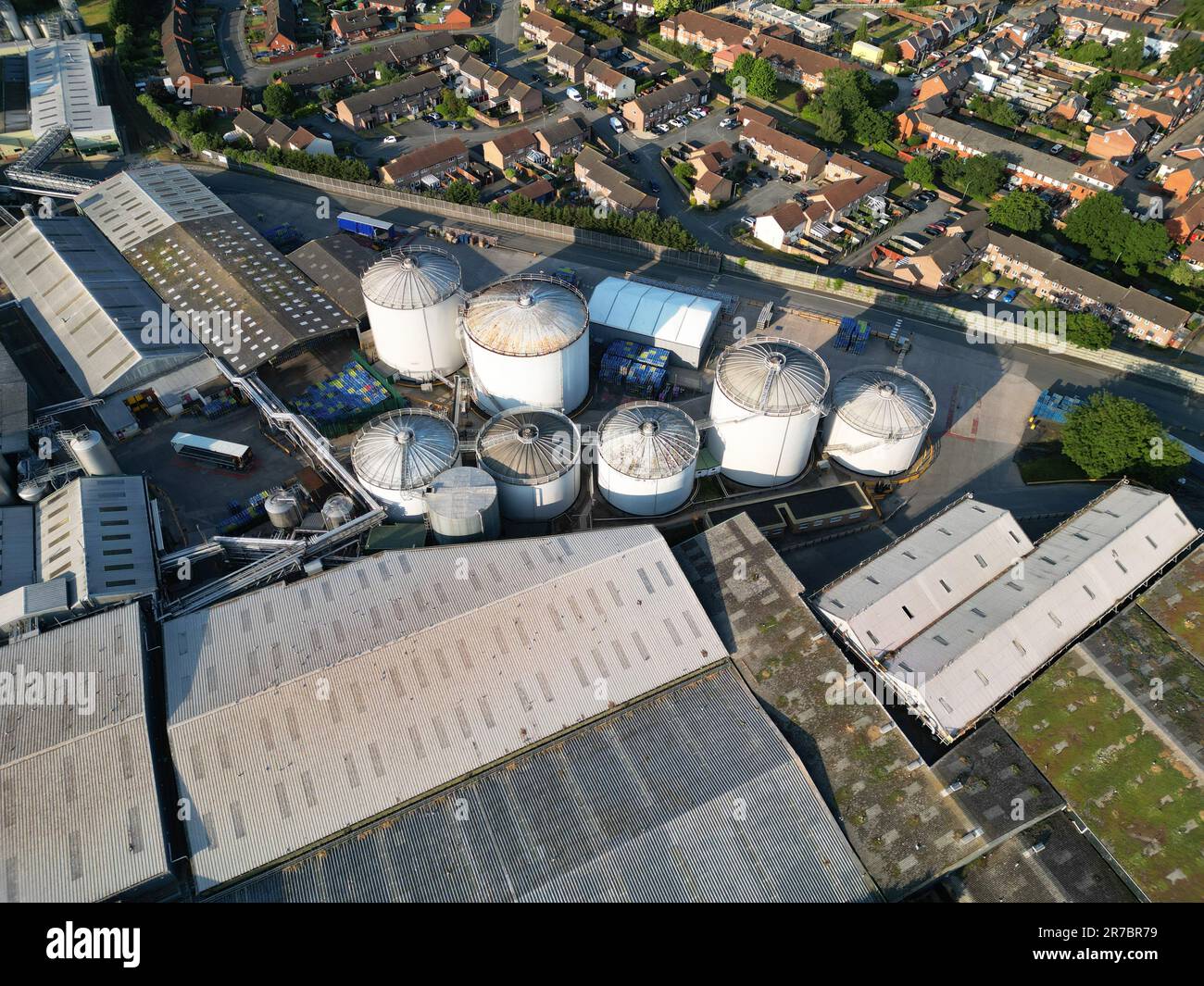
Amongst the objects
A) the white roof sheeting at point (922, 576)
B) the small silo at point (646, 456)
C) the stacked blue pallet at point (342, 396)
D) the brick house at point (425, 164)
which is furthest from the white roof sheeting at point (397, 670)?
the brick house at point (425, 164)

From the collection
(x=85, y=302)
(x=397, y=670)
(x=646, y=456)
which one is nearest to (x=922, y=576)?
(x=646, y=456)

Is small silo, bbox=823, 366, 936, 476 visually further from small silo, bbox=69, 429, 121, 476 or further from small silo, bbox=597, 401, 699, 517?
small silo, bbox=69, 429, 121, 476

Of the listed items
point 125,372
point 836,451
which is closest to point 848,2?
point 836,451

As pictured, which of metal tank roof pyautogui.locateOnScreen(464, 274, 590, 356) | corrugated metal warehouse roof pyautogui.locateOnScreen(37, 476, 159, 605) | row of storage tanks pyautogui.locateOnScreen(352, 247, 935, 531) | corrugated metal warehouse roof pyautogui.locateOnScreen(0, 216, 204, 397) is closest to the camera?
corrugated metal warehouse roof pyautogui.locateOnScreen(37, 476, 159, 605)

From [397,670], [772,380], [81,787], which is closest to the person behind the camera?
[81,787]

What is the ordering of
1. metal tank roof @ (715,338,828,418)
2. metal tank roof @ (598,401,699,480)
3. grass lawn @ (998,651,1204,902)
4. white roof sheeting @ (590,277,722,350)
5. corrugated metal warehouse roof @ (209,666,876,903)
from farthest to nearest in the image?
white roof sheeting @ (590,277,722,350)
metal tank roof @ (715,338,828,418)
metal tank roof @ (598,401,699,480)
grass lawn @ (998,651,1204,902)
corrugated metal warehouse roof @ (209,666,876,903)

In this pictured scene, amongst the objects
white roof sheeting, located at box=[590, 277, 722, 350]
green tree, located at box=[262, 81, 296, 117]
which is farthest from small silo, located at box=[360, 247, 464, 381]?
green tree, located at box=[262, 81, 296, 117]

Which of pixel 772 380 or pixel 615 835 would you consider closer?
pixel 615 835

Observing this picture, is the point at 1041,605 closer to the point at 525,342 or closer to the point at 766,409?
the point at 766,409
